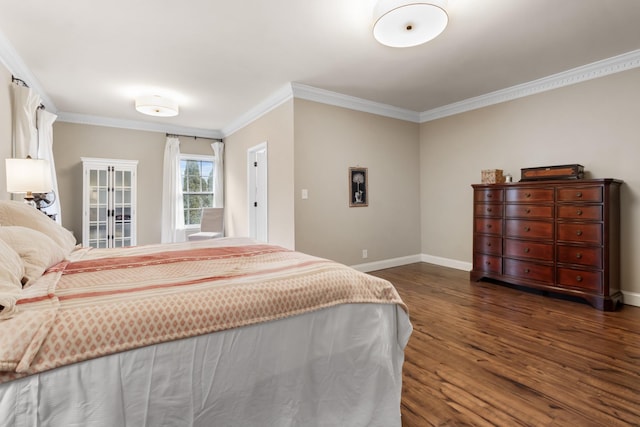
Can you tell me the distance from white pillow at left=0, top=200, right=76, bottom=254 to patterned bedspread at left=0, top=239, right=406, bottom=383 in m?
0.27

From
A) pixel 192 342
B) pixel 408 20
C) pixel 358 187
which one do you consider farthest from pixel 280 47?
pixel 192 342

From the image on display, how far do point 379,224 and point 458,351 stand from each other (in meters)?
2.68

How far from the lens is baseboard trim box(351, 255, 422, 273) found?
450 cm

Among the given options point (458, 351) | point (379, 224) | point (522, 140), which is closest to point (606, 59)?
point (522, 140)

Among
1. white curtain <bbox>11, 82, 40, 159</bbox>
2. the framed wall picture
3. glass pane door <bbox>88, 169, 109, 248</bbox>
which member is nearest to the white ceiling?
white curtain <bbox>11, 82, 40, 159</bbox>

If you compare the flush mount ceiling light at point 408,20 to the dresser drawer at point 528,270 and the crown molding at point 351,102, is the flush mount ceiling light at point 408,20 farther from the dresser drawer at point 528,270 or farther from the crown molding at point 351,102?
the dresser drawer at point 528,270

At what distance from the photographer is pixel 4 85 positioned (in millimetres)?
2969

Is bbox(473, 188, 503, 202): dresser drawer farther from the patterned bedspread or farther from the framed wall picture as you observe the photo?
the patterned bedspread

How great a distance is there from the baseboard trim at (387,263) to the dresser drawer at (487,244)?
1204 millimetres

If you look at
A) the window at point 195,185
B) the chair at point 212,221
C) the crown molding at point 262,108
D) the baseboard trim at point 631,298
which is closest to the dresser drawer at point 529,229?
the baseboard trim at point 631,298

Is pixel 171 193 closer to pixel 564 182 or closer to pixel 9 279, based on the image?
pixel 9 279

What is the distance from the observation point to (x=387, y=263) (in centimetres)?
479

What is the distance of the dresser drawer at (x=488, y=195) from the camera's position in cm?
378

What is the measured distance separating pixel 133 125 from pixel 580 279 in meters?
6.86
